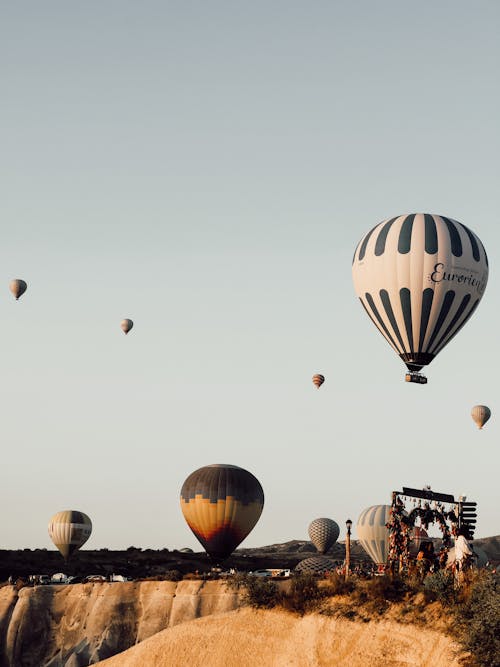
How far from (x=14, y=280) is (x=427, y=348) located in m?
51.2

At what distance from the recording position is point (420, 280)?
53438 millimetres

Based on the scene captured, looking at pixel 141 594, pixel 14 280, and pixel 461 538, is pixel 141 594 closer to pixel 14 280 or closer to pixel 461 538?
pixel 14 280

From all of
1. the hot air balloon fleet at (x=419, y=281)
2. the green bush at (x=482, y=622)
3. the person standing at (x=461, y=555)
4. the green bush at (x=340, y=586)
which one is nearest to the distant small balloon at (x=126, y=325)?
the hot air balloon fleet at (x=419, y=281)

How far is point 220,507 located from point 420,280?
37038mm

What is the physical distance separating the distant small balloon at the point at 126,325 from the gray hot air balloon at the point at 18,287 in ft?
34.4

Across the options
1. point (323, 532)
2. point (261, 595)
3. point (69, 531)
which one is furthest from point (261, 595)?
point (323, 532)

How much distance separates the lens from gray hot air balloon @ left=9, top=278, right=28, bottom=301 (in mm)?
92312

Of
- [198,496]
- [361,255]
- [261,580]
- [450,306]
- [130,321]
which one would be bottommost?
[261,580]

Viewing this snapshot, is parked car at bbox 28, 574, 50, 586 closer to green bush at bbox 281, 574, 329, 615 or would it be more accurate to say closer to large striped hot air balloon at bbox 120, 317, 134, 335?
large striped hot air balloon at bbox 120, 317, 134, 335

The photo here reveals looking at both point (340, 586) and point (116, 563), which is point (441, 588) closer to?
point (340, 586)

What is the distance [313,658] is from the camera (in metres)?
31.4

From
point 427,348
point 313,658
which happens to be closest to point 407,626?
point 313,658

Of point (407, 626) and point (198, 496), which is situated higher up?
point (198, 496)

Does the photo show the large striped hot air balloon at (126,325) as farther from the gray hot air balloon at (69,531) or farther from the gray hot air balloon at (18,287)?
the gray hot air balloon at (69,531)
